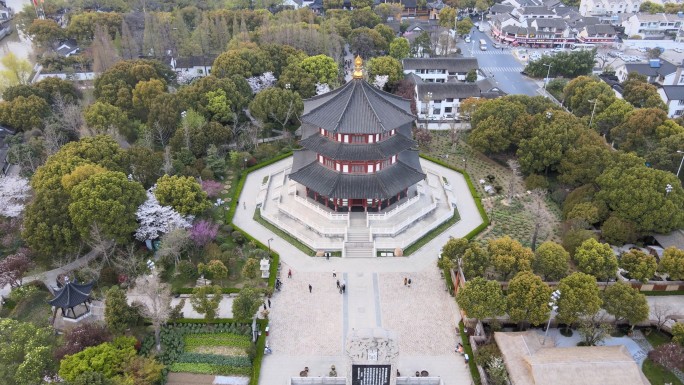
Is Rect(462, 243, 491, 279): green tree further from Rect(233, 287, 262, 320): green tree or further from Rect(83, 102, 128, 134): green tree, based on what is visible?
Rect(83, 102, 128, 134): green tree

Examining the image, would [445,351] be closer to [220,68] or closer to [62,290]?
[62,290]

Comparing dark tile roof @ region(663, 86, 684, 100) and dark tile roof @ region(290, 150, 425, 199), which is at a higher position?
dark tile roof @ region(663, 86, 684, 100)

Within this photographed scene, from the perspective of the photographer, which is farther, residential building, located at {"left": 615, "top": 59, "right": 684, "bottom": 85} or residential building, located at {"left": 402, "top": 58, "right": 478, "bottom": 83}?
residential building, located at {"left": 402, "top": 58, "right": 478, "bottom": 83}

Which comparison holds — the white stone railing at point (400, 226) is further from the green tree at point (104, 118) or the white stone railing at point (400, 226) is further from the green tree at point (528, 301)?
the green tree at point (104, 118)

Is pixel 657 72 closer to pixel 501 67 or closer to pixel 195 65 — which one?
pixel 501 67

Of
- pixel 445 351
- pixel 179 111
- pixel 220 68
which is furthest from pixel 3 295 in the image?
pixel 220 68

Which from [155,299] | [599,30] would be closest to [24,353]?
[155,299]

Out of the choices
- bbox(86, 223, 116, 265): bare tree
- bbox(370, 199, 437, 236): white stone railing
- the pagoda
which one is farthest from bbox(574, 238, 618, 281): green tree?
bbox(86, 223, 116, 265): bare tree
